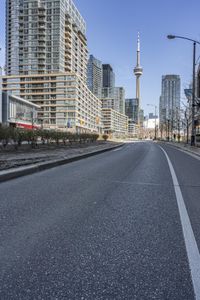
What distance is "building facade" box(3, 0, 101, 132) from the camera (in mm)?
131663

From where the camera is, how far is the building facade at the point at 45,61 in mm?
131663

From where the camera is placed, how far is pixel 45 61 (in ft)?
449

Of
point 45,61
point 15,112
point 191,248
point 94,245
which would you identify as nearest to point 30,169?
point 94,245

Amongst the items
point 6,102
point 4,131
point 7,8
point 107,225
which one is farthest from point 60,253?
point 7,8

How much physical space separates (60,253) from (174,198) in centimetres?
396

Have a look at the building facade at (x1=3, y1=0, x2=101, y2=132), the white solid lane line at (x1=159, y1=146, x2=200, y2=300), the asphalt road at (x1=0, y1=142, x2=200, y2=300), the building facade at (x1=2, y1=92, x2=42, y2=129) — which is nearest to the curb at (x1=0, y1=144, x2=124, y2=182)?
the asphalt road at (x1=0, y1=142, x2=200, y2=300)

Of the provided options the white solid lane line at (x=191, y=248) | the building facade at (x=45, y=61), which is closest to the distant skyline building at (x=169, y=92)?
the building facade at (x=45, y=61)

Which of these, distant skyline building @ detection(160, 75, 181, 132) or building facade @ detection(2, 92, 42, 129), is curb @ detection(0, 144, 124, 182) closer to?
building facade @ detection(2, 92, 42, 129)

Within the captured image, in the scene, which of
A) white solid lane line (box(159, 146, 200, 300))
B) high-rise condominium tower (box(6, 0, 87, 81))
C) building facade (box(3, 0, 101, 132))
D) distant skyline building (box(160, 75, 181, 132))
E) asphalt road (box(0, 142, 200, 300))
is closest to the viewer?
asphalt road (box(0, 142, 200, 300))

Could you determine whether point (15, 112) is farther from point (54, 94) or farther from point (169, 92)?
point (169, 92)

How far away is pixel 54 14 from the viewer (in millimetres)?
135625

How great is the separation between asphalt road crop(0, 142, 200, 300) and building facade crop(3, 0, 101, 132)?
123m

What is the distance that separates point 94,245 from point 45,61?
141440 mm

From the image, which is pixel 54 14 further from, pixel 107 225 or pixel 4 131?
pixel 107 225
